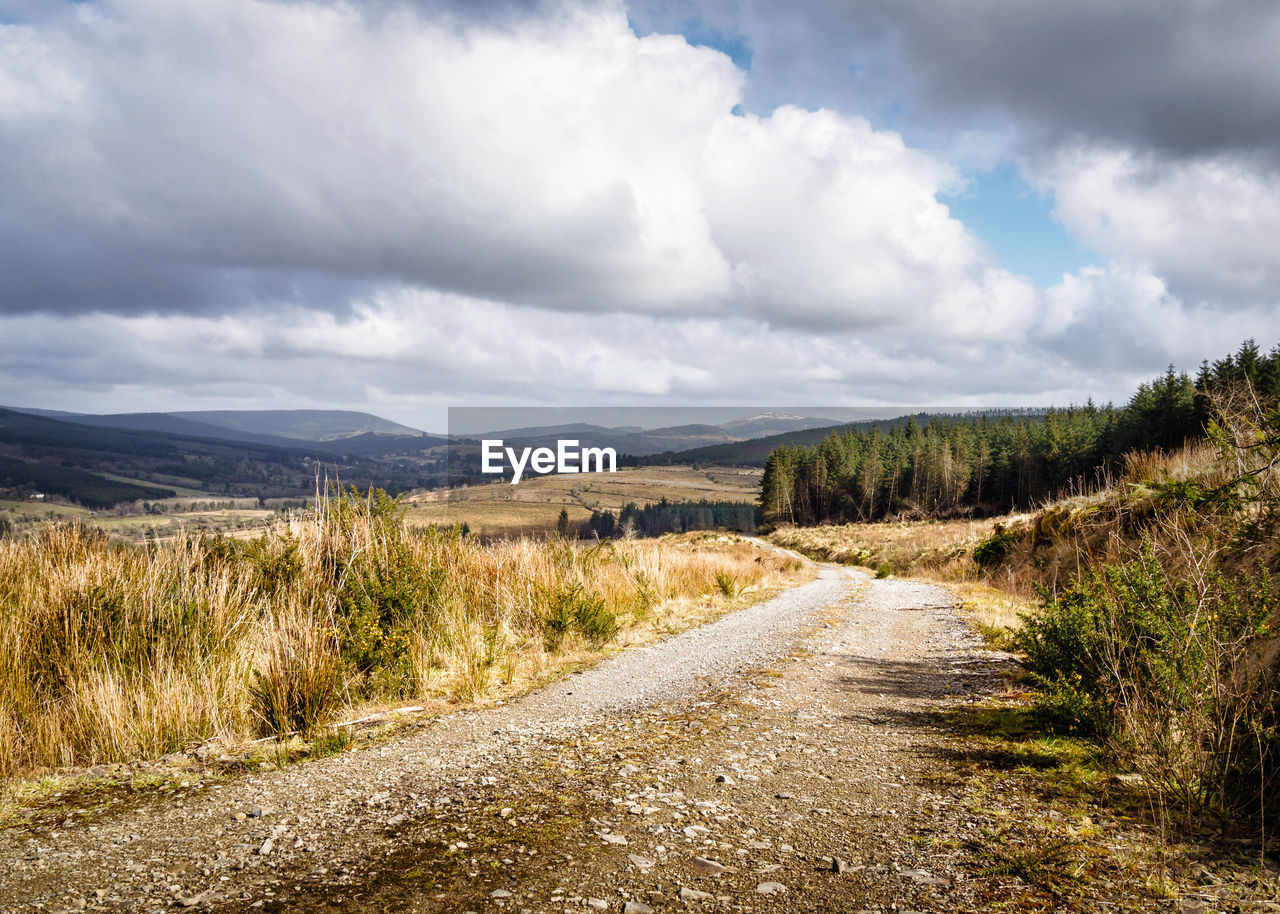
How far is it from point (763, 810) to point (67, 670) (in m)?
5.71

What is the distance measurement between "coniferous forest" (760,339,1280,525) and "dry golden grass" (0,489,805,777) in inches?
2578

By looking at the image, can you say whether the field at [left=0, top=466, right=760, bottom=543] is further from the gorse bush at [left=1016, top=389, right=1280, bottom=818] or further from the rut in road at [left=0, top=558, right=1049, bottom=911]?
the gorse bush at [left=1016, top=389, right=1280, bottom=818]

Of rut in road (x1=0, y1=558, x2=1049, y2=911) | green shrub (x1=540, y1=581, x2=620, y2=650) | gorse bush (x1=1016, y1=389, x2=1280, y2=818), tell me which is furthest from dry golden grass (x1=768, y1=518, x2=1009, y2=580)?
rut in road (x1=0, y1=558, x2=1049, y2=911)

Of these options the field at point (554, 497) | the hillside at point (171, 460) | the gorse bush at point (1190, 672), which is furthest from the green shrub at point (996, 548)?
the hillside at point (171, 460)

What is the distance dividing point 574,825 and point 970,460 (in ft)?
306

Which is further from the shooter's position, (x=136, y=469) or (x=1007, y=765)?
(x=136, y=469)

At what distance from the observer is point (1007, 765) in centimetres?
440

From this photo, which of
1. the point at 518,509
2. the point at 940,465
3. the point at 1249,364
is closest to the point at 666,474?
the point at 518,509

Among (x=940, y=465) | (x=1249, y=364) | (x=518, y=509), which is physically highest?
(x=1249, y=364)

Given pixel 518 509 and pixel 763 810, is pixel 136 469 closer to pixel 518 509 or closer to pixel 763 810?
pixel 518 509

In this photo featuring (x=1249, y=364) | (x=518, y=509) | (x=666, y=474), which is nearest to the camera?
(x=1249, y=364)

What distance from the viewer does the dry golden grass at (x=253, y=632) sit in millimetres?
5109

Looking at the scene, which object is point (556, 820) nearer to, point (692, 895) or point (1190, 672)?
point (692, 895)

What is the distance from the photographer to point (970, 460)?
85688 mm
